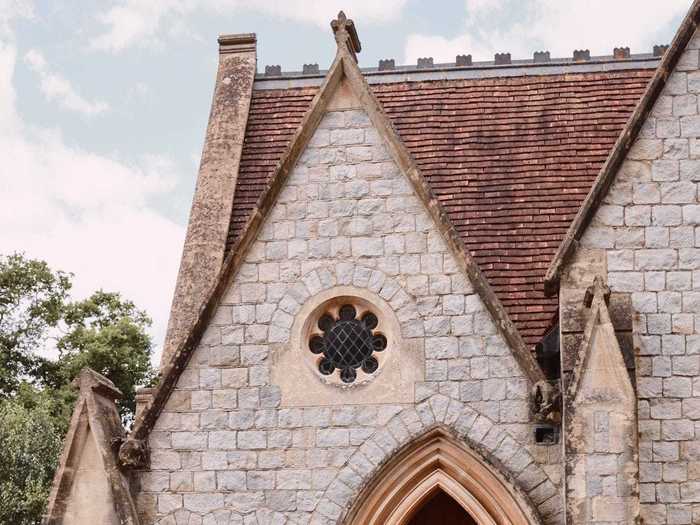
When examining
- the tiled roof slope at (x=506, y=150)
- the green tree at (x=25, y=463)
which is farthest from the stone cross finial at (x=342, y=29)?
the green tree at (x=25, y=463)

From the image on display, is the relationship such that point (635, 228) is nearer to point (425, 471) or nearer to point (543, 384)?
point (543, 384)

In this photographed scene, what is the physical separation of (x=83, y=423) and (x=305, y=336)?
7.63 feet

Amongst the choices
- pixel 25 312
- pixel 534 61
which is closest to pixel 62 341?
pixel 25 312

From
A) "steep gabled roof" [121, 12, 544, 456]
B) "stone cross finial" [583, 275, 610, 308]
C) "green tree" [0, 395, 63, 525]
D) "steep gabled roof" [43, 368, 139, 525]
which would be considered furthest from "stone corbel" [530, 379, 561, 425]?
"green tree" [0, 395, 63, 525]

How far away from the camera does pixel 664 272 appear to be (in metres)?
12.6

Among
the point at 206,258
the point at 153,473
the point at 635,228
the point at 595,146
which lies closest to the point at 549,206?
the point at 595,146

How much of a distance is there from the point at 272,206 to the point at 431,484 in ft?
10.3

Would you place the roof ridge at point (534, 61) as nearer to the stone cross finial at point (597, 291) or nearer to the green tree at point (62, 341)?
the stone cross finial at point (597, 291)

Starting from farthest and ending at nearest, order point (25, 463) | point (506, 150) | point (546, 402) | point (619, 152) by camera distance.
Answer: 1. point (25, 463)
2. point (506, 150)
3. point (619, 152)
4. point (546, 402)

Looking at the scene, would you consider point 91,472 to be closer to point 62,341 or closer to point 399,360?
point 399,360

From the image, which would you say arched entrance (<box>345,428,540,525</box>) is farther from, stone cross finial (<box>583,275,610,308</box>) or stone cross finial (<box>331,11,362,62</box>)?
stone cross finial (<box>331,11,362,62</box>)

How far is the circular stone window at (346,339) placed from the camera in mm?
13180

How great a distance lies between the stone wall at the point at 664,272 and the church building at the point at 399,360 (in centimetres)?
2

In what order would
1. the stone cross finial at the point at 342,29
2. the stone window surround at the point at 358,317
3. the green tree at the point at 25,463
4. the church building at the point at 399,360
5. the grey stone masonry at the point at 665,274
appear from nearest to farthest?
the grey stone masonry at the point at 665,274
the church building at the point at 399,360
the stone window surround at the point at 358,317
the stone cross finial at the point at 342,29
the green tree at the point at 25,463
